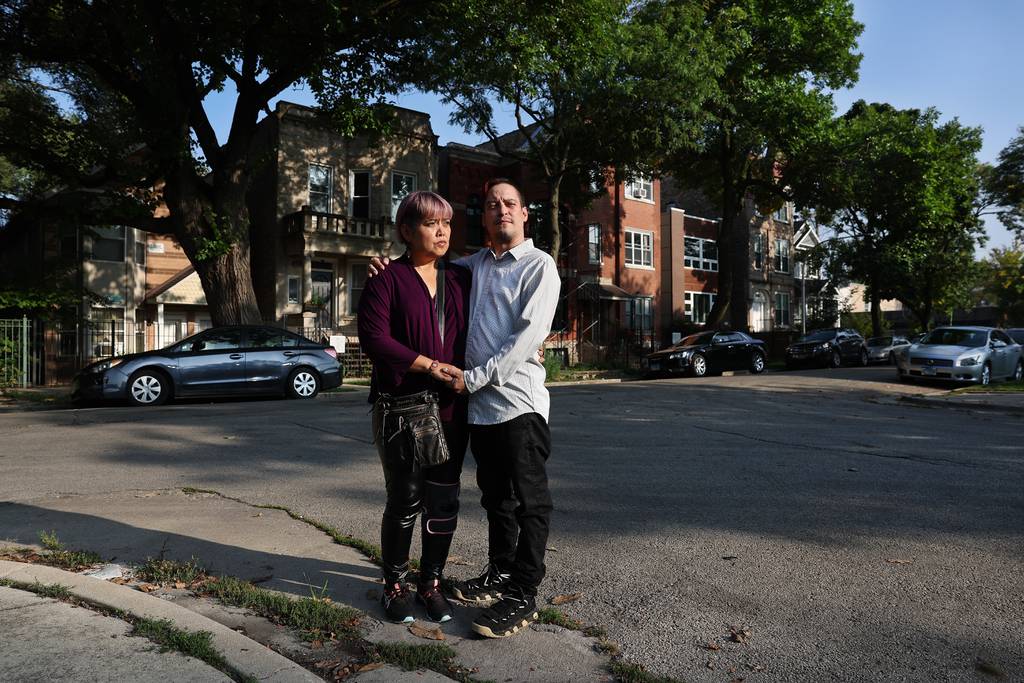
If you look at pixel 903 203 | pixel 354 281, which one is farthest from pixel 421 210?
pixel 903 203

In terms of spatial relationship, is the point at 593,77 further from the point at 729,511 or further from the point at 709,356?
the point at 729,511

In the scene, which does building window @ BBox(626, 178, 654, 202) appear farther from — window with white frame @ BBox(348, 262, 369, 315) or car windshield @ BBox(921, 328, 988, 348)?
car windshield @ BBox(921, 328, 988, 348)

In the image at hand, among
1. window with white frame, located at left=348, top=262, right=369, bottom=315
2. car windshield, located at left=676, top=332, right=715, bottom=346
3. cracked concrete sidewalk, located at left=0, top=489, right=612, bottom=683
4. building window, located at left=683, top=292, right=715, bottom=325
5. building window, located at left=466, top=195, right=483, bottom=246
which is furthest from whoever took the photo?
building window, located at left=683, top=292, right=715, bottom=325

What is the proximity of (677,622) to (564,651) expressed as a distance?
0.61m

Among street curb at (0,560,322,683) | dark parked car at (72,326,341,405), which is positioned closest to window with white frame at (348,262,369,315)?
dark parked car at (72,326,341,405)

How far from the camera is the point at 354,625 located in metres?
3.08

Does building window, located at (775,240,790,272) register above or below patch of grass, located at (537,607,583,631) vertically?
above

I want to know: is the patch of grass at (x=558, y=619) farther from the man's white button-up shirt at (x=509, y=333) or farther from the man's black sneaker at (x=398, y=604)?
the man's white button-up shirt at (x=509, y=333)

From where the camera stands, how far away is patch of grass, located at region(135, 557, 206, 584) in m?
3.53

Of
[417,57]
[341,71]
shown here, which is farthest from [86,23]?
[417,57]

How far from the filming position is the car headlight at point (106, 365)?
1312cm

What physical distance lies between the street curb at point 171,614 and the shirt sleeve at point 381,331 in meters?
1.17

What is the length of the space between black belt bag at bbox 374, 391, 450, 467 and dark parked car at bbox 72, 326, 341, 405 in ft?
38.5

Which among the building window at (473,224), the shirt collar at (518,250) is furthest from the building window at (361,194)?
the shirt collar at (518,250)
